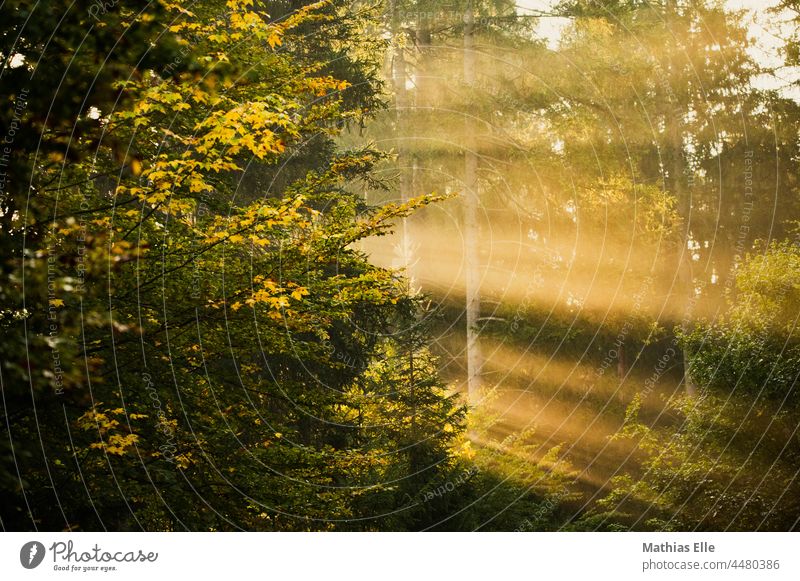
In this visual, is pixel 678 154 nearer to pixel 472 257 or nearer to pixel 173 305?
pixel 472 257

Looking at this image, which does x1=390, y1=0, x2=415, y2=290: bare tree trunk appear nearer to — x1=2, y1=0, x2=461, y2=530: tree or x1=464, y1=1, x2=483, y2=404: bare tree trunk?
x1=464, y1=1, x2=483, y2=404: bare tree trunk

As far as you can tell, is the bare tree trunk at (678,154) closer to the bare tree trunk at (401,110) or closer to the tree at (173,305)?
the bare tree trunk at (401,110)

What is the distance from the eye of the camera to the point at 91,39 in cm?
680
